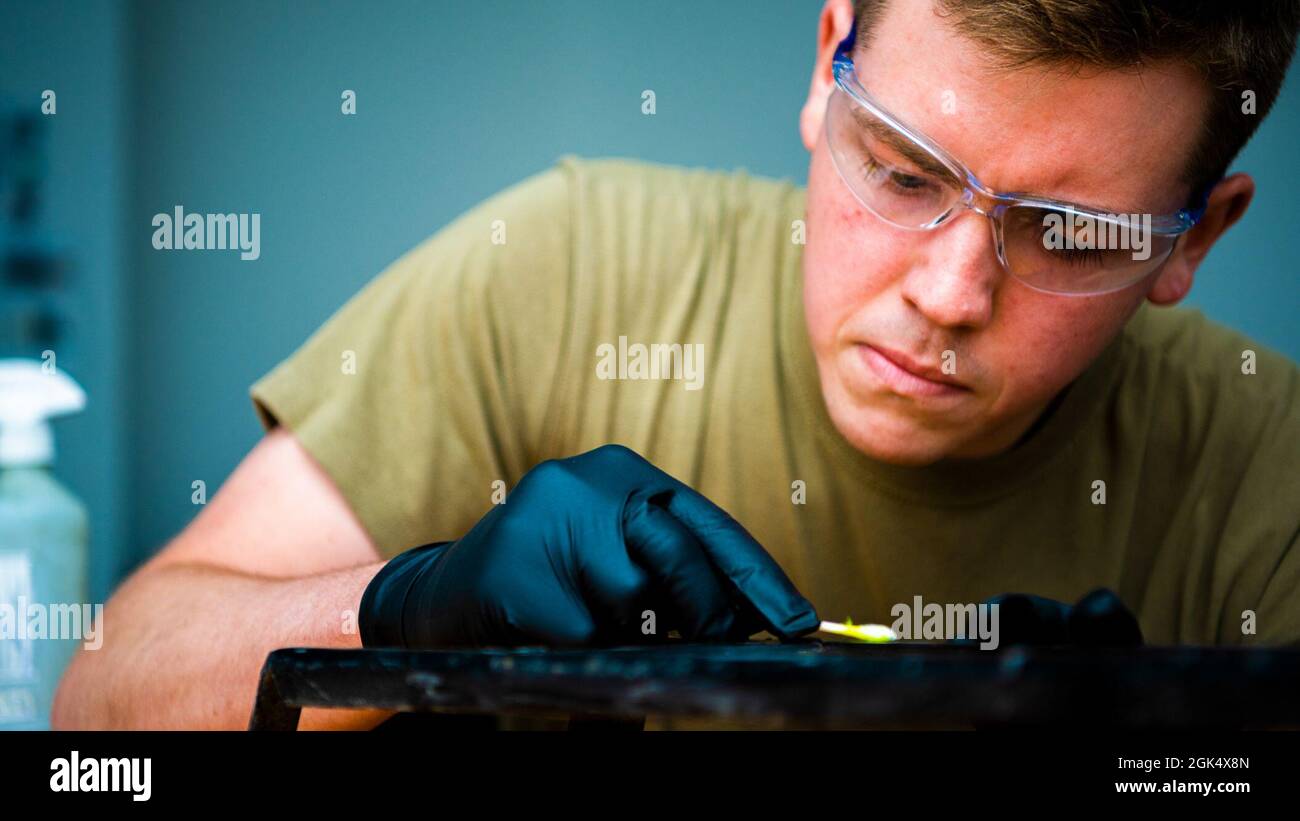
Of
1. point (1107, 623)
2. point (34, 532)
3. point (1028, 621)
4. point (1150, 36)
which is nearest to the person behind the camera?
point (1107, 623)

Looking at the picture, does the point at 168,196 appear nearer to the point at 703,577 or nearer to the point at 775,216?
the point at 775,216

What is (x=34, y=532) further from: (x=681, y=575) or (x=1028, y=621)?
(x=1028, y=621)

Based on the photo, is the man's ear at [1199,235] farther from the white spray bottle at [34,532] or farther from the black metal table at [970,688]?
the white spray bottle at [34,532]

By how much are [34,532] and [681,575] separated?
0.91 meters

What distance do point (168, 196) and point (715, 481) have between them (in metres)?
1.32

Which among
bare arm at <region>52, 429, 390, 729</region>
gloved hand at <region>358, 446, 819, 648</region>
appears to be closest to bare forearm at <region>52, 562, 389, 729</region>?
bare arm at <region>52, 429, 390, 729</region>

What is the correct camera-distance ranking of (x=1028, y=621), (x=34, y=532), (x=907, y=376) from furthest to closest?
1. (x=34, y=532)
2. (x=907, y=376)
3. (x=1028, y=621)

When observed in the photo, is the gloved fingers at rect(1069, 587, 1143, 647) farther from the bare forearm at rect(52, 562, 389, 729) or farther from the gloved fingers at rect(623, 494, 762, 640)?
the bare forearm at rect(52, 562, 389, 729)

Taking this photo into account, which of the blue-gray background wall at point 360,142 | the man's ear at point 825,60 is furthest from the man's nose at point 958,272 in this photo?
the blue-gray background wall at point 360,142

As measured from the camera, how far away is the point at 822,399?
1255 millimetres

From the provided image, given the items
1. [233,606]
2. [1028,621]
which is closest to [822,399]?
[1028,621]

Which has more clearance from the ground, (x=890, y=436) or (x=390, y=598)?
(x=890, y=436)

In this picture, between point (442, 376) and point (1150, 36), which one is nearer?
point (1150, 36)

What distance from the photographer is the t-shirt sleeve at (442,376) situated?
1.14 m
